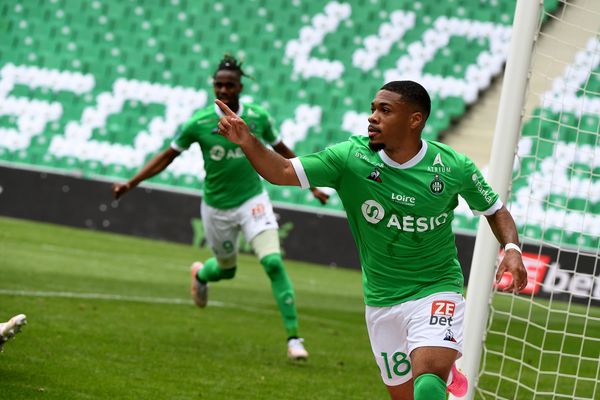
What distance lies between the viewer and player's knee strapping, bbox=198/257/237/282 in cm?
1034

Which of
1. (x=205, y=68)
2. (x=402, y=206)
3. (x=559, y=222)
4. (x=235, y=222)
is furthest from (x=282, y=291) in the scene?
(x=205, y=68)

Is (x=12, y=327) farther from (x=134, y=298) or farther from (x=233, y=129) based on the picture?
(x=134, y=298)

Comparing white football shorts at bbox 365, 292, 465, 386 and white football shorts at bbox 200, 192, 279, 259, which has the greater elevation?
white football shorts at bbox 200, 192, 279, 259

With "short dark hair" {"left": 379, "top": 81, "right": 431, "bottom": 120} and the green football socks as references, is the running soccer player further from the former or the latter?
the green football socks

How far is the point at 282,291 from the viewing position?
30.6 ft

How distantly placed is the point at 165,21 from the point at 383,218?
65.1 ft

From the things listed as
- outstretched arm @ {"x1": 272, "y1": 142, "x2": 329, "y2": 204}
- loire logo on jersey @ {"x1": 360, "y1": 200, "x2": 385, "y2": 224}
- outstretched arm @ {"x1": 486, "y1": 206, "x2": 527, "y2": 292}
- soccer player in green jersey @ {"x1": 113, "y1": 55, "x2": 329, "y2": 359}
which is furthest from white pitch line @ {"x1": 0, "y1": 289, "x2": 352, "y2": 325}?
outstretched arm @ {"x1": 486, "y1": 206, "x2": 527, "y2": 292}

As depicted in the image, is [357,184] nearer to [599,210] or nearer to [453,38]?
[599,210]

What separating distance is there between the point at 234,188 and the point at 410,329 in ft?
15.0

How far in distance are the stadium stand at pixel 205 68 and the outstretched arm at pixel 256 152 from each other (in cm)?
1633

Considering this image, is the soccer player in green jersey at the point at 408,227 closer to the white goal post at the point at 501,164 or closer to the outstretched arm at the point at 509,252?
the outstretched arm at the point at 509,252

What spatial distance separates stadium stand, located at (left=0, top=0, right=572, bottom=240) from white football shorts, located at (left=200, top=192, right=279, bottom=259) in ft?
37.0

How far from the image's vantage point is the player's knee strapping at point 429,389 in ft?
16.7

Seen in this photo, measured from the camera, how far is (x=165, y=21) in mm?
24516
